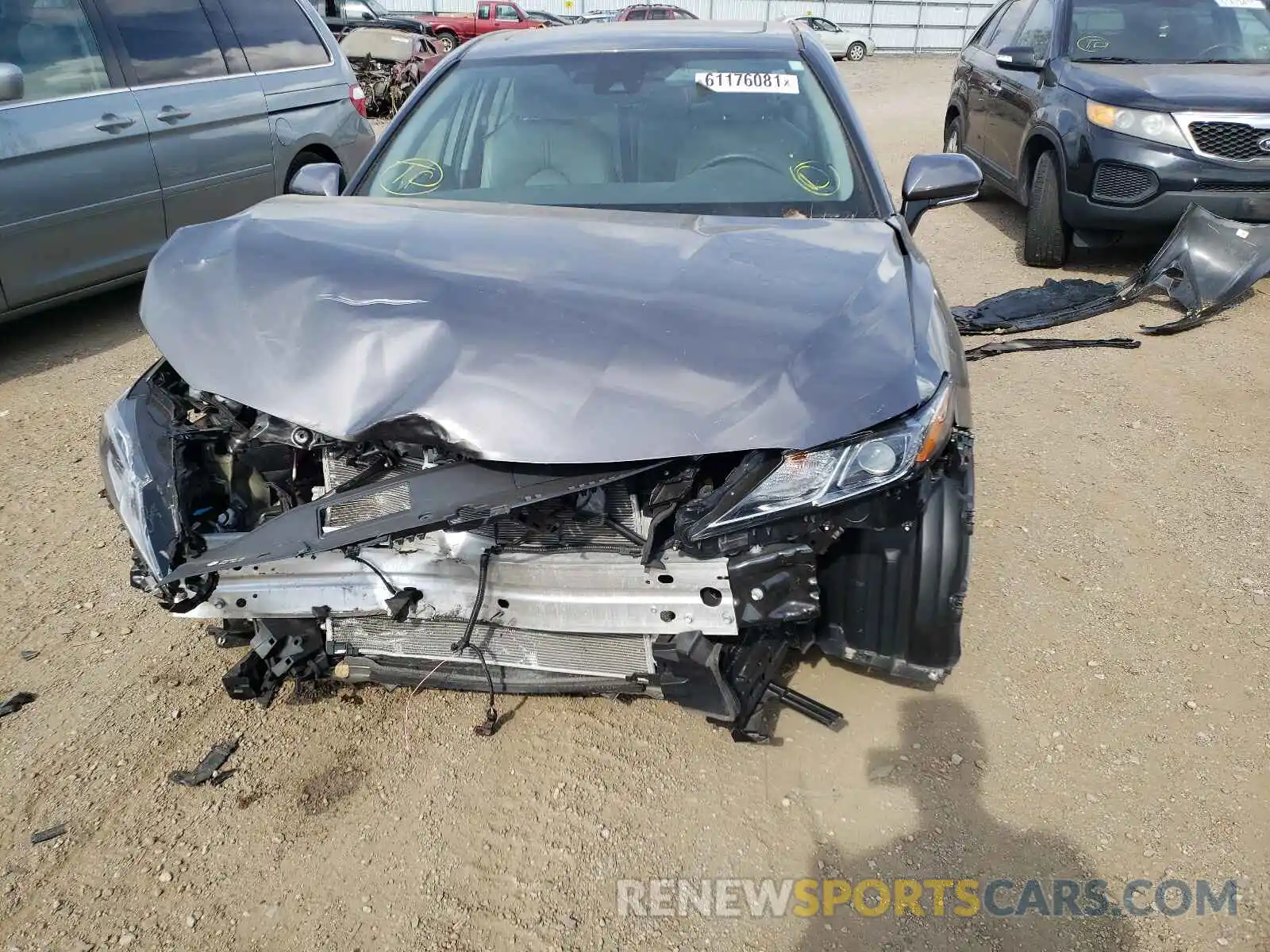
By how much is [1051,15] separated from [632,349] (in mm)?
6365

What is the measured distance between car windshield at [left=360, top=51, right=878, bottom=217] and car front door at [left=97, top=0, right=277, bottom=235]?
2677 millimetres

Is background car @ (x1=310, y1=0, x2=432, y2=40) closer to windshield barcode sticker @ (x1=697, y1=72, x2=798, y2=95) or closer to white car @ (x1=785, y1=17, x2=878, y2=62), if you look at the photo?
white car @ (x1=785, y1=17, x2=878, y2=62)

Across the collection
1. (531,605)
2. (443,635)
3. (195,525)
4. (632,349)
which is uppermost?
(632,349)

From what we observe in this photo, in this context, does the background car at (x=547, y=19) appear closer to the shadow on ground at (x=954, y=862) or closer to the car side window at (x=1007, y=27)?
the car side window at (x=1007, y=27)

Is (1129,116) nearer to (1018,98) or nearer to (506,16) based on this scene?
(1018,98)

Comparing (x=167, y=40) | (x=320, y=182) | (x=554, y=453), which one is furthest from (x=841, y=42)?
(x=554, y=453)

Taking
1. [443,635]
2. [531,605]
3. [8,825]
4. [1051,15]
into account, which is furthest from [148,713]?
[1051,15]

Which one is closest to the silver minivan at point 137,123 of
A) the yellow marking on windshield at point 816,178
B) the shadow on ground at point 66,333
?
the shadow on ground at point 66,333

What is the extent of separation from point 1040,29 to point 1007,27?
90 cm

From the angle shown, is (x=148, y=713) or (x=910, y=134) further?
(x=910, y=134)

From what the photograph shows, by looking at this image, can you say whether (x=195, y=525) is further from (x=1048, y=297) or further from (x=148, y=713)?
(x=1048, y=297)

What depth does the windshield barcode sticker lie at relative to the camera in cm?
313

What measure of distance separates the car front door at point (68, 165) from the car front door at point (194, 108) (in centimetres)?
12

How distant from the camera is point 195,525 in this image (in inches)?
83.7
